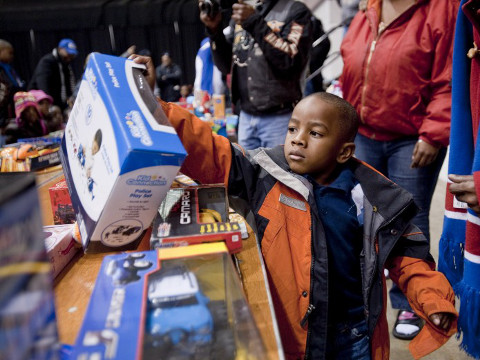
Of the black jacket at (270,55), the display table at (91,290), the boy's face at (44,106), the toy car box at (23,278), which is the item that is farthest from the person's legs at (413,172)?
the boy's face at (44,106)

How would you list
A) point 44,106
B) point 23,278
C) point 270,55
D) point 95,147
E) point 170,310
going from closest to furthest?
point 23,278
point 170,310
point 95,147
point 270,55
point 44,106

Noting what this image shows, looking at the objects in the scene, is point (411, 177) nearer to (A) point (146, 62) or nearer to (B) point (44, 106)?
(A) point (146, 62)

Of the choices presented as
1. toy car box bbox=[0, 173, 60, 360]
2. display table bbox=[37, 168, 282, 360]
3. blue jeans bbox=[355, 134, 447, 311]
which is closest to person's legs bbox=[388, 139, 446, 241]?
blue jeans bbox=[355, 134, 447, 311]

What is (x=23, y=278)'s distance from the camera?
1.11 ft

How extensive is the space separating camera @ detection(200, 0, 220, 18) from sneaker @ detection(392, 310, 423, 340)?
1.57 meters

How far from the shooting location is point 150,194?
2.15 feet

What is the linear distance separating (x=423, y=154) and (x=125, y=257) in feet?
4.17

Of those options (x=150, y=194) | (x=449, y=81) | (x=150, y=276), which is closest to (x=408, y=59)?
(x=449, y=81)

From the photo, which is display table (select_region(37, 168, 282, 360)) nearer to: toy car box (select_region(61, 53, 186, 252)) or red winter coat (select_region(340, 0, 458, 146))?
toy car box (select_region(61, 53, 186, 252))

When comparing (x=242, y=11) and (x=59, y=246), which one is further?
(x=242, y=11)

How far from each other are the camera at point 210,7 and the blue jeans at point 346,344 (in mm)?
1267

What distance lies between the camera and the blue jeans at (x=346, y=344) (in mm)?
1027

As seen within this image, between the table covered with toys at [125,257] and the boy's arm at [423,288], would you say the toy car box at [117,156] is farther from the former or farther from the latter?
the boy's arm at [423,288]

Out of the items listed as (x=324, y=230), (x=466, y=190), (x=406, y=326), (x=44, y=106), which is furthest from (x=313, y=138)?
(x=44, y=106)
